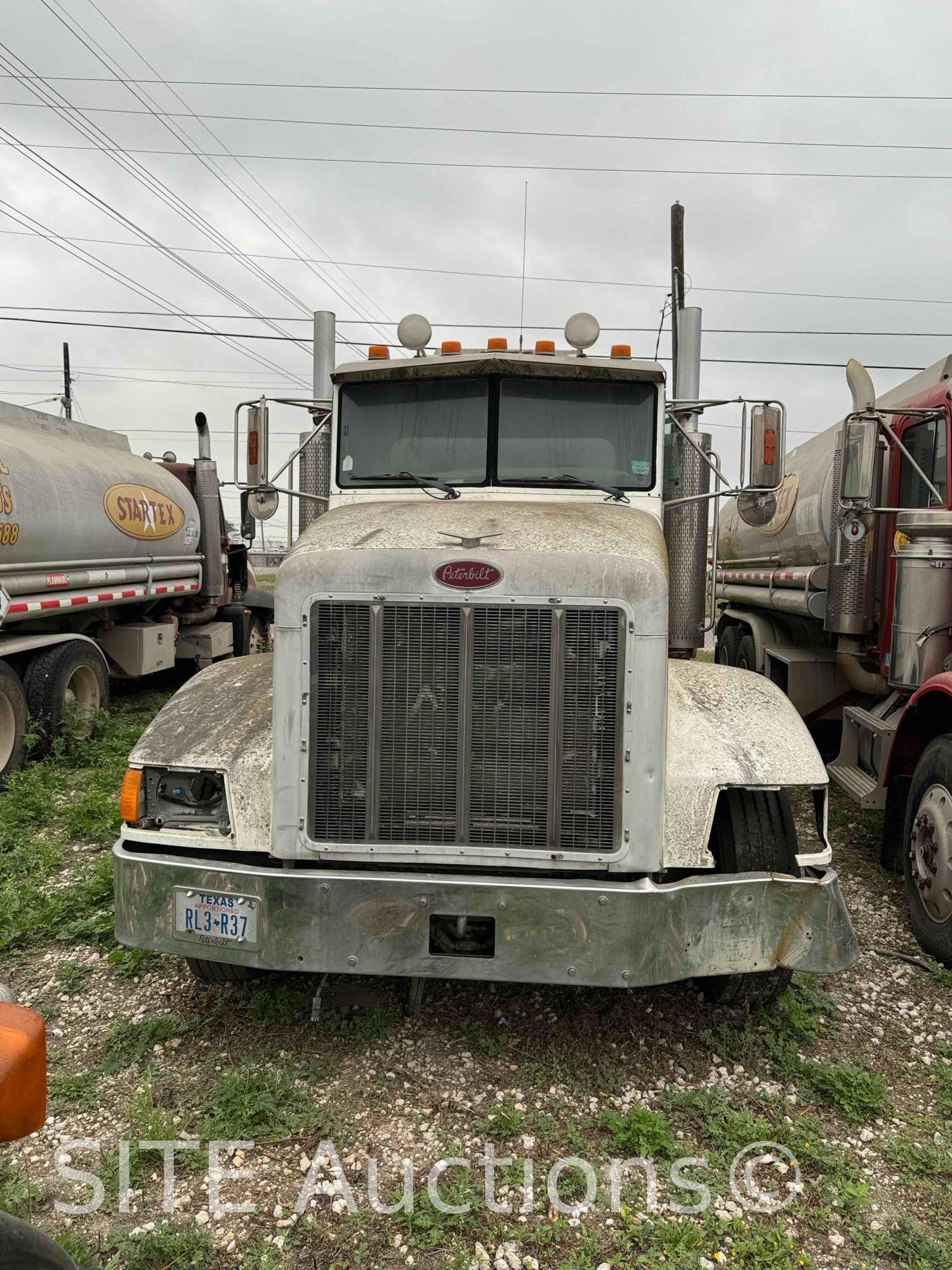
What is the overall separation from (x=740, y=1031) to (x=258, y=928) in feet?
6.30

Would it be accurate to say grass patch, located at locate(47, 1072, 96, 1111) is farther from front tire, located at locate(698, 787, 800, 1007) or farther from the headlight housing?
front tire, located at locate(698, 787, 800, 1007)

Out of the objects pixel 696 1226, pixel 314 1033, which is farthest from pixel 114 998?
pixel 696 1226

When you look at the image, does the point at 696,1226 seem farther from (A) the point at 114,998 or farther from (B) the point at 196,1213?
(A) the point at 114,998

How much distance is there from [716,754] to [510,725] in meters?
0.78

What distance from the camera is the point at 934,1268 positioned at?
246 cm

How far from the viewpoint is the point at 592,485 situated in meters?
→ 4.30

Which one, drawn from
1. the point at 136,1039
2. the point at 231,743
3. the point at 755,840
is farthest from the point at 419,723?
the point at 136,1039

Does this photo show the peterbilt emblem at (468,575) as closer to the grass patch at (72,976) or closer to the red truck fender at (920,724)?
the grass patch at (72,976)

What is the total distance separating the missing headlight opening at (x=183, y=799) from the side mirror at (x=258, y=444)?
77.1 inches

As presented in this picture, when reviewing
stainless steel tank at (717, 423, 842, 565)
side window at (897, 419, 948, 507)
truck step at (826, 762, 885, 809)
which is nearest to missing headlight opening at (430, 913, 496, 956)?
truck step at (826, 762, 885, 809)

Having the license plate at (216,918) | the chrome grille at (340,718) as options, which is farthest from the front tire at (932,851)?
the license plate at (216,918)

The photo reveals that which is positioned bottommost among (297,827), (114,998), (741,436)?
(114,998)

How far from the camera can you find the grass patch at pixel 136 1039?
3.34 metres

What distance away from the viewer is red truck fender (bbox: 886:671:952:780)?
15.1ft
